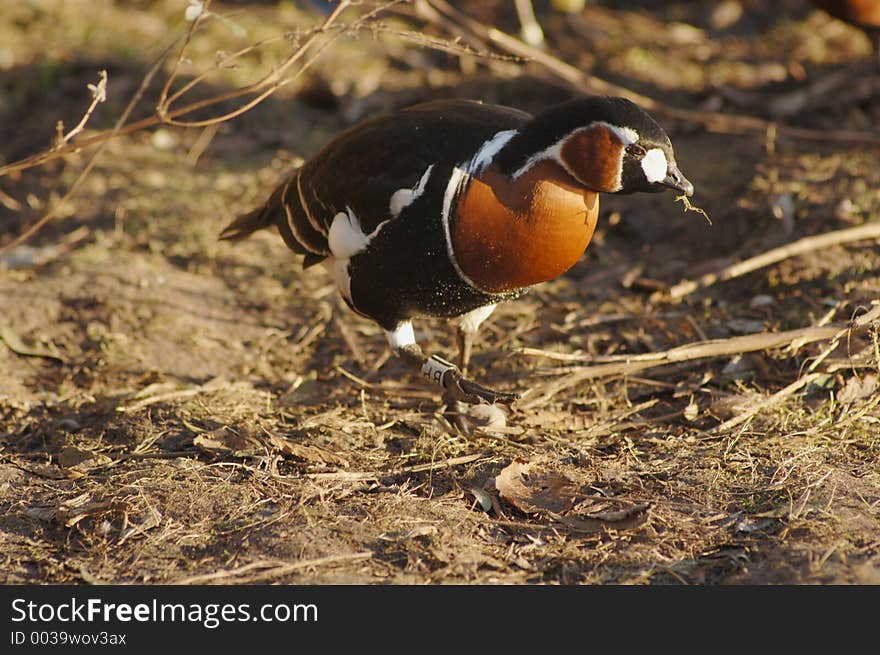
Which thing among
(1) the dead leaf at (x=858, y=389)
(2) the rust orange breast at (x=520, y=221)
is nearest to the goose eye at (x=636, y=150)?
(2) the rust orange breast at (x=520, y=221)

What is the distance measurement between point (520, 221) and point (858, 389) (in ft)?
4.10

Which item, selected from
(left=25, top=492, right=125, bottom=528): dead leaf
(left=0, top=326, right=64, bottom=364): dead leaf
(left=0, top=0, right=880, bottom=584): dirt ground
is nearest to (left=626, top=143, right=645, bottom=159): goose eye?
(left=0, top=0, right=880, bottom=584): dirt ground

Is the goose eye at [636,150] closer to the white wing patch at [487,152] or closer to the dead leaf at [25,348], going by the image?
the white wing patch at [487,152]

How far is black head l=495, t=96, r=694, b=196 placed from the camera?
2.79 metres

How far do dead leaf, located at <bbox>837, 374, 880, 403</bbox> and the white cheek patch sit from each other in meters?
0.97

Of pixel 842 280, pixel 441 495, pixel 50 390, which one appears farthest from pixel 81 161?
pixel 842 280

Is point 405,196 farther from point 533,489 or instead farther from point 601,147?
point 533,489

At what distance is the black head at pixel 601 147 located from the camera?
9.14ft

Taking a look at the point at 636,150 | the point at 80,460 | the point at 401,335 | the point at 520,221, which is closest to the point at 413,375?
the point at 401,335

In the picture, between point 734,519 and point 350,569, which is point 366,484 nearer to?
point 350,569

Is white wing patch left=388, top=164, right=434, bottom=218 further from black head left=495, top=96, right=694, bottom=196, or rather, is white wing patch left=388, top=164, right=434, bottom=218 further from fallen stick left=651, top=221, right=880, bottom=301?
fallen stick left=651, top=221, right=880, bottom=301

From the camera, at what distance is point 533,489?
291 cm

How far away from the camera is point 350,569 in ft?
8.30

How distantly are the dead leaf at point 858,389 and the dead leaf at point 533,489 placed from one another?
3.16 feet
